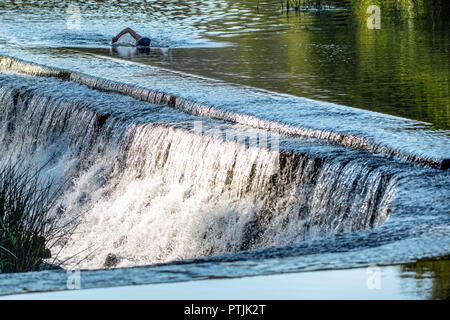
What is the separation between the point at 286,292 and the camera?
3.97 meters

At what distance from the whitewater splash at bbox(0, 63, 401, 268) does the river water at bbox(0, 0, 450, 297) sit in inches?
0.7

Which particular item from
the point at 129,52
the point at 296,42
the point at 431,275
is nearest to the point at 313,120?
the point at 431,275

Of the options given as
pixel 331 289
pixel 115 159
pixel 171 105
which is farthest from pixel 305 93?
pixel 331 289

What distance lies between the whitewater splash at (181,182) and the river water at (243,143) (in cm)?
2

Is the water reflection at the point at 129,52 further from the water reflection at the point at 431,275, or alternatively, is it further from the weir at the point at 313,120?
the water reflection at the point at 431,275

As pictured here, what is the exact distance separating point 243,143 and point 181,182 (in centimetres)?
98

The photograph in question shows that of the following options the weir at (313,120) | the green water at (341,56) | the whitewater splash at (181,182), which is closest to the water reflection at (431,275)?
the whitewater splash at (181,182)

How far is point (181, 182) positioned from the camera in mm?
9070

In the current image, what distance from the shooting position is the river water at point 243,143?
6250mm

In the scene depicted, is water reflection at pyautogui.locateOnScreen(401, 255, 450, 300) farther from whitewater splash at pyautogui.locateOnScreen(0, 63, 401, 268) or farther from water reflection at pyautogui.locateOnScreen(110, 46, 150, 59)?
water reflection at pyautogui.locateOnScreen(110, 46, 150, 59)

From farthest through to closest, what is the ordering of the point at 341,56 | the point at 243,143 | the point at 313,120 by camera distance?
the point at 341,56 < the point at 313,120 < the point at 243,143

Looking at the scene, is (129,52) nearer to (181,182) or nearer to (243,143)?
(181,182)
